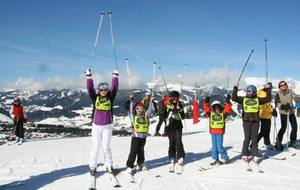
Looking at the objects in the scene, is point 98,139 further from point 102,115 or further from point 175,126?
point 175,126

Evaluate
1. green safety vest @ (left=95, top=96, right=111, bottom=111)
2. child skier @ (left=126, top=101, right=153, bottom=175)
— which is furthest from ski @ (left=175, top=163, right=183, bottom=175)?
green safety vest @ (left=95, top=96, right=111, bottom=111)

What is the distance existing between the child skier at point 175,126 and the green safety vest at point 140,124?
697 mm

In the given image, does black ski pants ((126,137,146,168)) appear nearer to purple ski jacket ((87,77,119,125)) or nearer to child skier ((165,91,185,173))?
child skier ((165,91,185,173))

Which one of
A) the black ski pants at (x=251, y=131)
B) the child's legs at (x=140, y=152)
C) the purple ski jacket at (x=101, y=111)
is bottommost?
the child's legs at (x=140, y=152)

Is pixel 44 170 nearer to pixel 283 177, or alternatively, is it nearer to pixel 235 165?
pixel 235 165

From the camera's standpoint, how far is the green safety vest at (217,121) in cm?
1263

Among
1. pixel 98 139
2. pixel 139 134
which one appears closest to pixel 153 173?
pixel 139 134

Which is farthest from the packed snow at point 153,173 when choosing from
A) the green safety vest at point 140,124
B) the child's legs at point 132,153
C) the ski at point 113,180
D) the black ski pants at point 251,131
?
the green safety vest at point 140,124

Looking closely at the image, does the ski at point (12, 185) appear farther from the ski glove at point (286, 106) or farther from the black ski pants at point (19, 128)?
the black ski pants at point (19, 128)

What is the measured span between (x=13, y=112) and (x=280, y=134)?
41.9 ft

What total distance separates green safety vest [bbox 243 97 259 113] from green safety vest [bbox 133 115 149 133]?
9.98 ft

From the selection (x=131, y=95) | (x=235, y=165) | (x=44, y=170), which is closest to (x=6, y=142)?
(x=131, y=95)

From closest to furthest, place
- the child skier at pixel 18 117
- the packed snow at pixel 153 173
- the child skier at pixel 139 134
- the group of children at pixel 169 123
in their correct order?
1. the packed snow at pixel 153 173
2. the group of children at pixel 169 123
3. the child skier at pixel 139 134
4. the child skier at pixel 18 117

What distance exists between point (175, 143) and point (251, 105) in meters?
2.54
